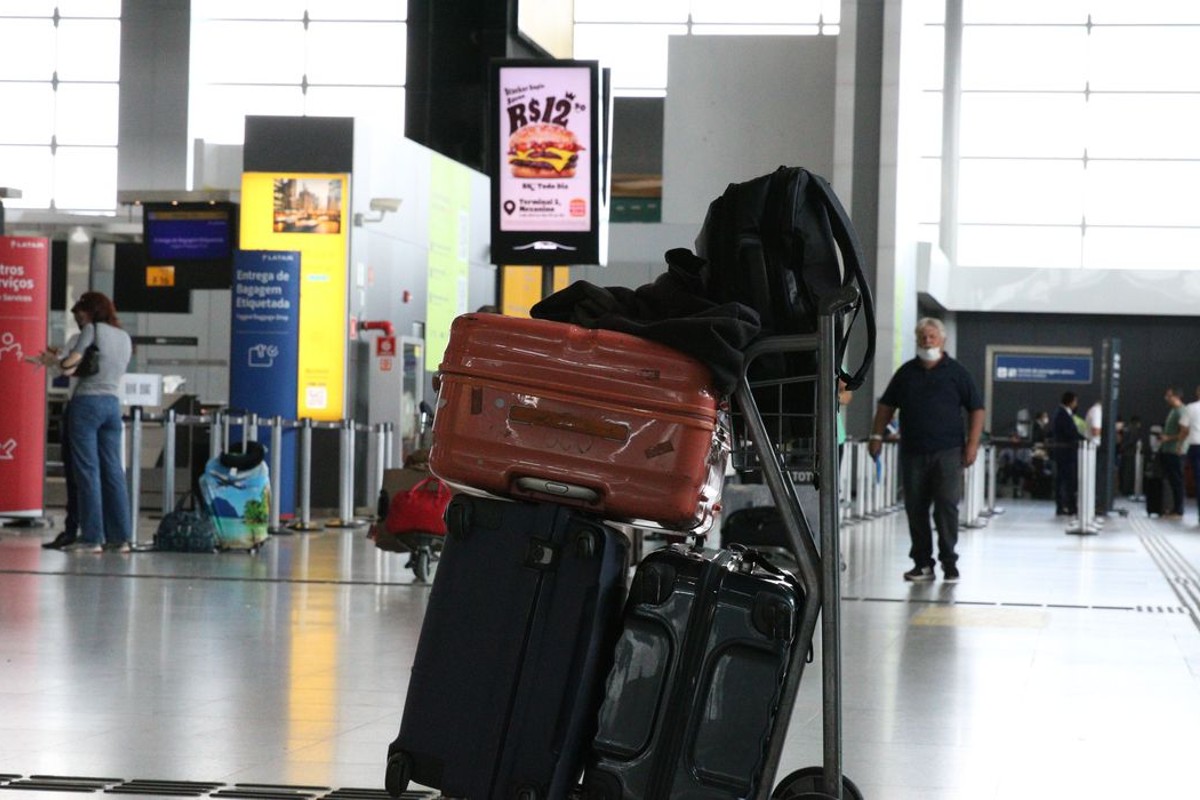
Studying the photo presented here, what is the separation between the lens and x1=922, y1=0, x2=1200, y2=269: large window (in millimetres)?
32875

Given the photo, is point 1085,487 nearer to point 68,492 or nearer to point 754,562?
point 68,492

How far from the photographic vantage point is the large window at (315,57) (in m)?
31.8

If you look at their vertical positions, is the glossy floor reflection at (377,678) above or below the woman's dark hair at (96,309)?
below

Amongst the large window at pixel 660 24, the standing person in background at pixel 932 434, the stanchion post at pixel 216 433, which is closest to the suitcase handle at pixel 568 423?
the standing person in background at pixel 932 434

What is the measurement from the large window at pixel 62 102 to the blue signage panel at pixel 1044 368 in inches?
675

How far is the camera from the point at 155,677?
5738 mm

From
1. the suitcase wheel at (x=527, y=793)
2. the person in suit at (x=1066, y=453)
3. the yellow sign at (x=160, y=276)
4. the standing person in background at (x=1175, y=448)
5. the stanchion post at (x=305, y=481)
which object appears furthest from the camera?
the person in suit at (x=1066, y=453)

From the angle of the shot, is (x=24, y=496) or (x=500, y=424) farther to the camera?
(x=24, y=496)

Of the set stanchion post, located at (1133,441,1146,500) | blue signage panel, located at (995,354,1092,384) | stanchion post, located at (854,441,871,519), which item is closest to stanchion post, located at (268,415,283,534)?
stanchion post, located at (854,441,871,519)

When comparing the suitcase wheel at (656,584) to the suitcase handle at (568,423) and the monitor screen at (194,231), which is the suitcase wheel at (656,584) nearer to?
the suitcase handle at (568,423)

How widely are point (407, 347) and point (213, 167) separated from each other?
10.5 metres

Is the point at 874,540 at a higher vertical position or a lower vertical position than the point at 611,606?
lower

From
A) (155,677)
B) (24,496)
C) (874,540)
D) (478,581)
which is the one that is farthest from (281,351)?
(478,581)

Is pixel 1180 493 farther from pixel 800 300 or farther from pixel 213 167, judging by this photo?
pixel 800 300
